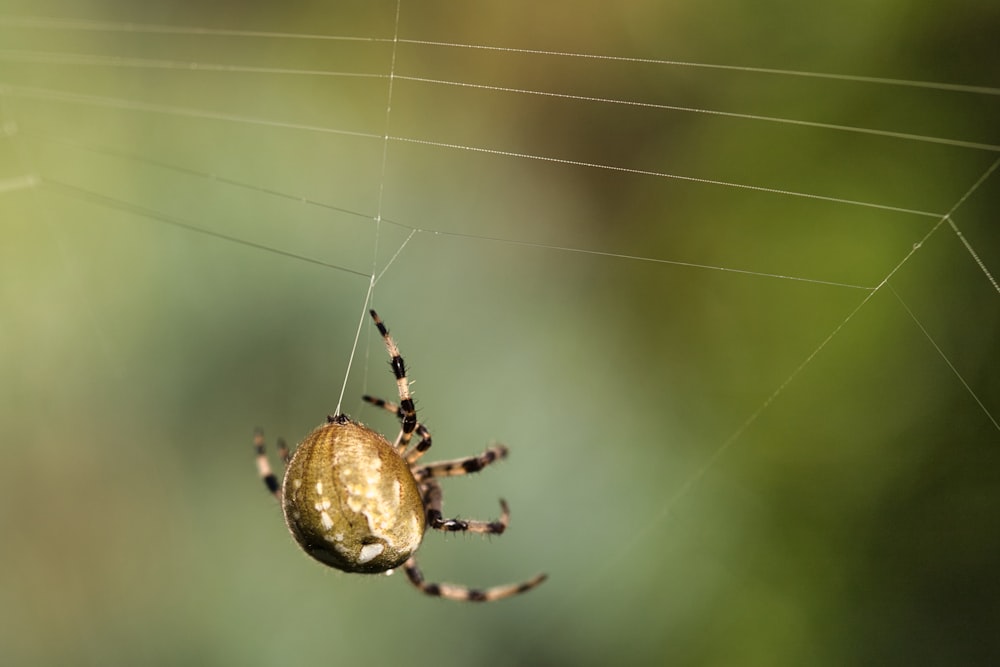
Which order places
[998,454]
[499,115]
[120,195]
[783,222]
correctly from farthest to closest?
1. [499,115]
2. [120,195]
3. [783,222]
4. [998,454]

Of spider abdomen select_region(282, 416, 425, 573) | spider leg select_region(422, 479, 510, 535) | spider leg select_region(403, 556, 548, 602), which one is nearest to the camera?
spider abdomen select_region(282, 416, 425, 573)

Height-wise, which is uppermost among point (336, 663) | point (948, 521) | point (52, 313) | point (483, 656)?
point (52, 313)

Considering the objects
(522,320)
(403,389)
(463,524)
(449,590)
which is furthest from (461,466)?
(522,320)

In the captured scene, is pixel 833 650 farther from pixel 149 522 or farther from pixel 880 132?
pixel 149 522

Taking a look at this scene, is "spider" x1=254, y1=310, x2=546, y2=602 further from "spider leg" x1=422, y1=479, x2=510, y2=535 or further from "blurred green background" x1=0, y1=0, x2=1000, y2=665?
"blurred green background" x1=0, y1=0, x2=1000, y2=665

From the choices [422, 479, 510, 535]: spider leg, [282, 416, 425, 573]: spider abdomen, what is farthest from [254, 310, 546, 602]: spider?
[422, 479, 510, 535]: spider leg

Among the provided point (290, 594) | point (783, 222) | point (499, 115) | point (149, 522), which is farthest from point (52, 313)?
point (783, 222)

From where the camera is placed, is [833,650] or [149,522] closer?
[833,650]

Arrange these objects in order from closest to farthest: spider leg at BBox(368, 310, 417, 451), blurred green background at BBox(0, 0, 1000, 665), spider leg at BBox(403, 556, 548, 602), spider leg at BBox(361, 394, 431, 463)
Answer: spider leg at BBox(368, 310, 417, 451) < spider leg at BBox(361, 394, 431, 463) < spider leg at BBox(403, 556, 548, 602) < blurred green background at BBox(0, 0, 1000, 665)
